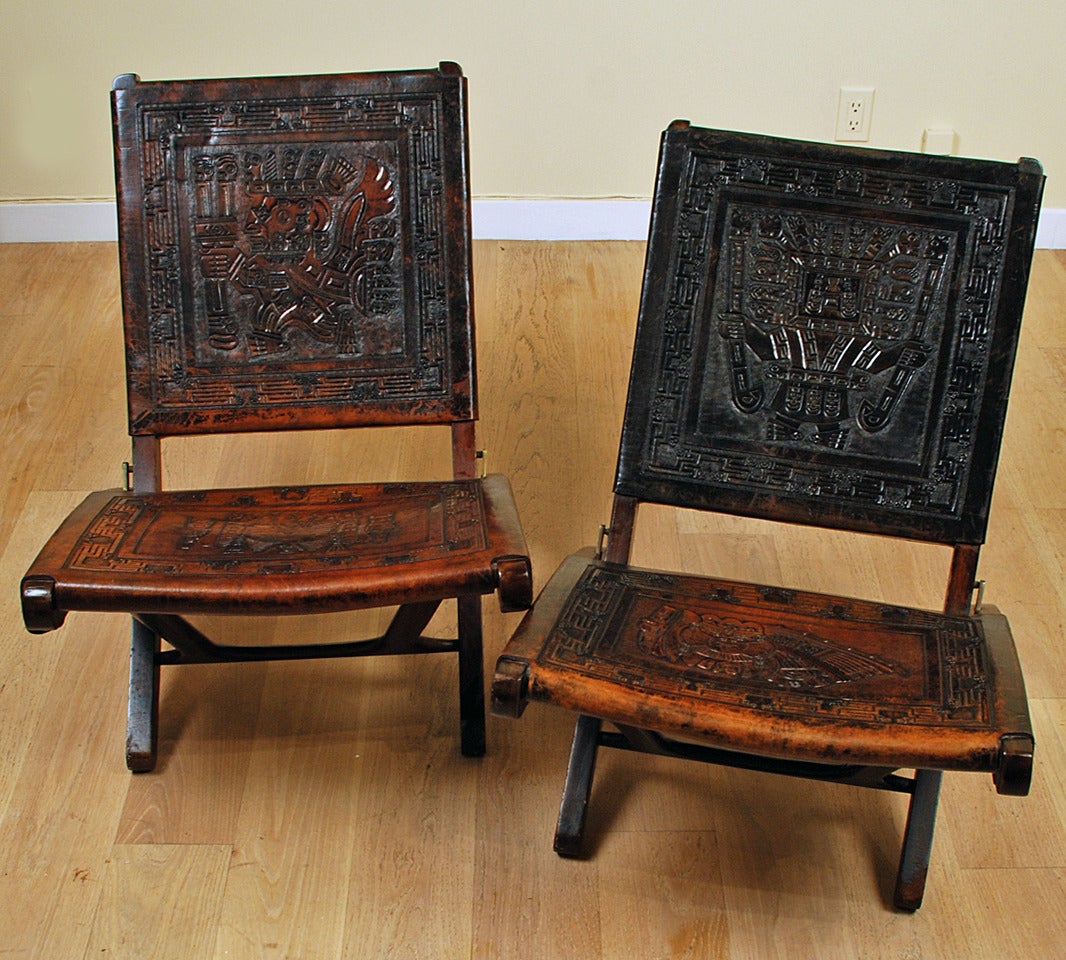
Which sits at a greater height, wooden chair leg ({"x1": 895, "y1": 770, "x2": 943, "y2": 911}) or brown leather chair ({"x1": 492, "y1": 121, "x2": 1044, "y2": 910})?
brown leather chair ({"x1": 492, "y1": 121, "x2": 1044, "y2": 910})

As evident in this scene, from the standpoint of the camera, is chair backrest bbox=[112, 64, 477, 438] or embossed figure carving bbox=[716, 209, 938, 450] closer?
embossed figure carving bbox=[716, 209, 938, 450]

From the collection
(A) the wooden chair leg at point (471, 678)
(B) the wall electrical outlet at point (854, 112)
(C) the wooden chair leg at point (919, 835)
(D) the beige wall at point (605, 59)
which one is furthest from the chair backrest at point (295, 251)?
(B) the wall electrical outlet at point (854, 112)

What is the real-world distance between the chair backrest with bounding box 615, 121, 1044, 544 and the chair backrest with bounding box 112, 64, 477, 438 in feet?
1.14

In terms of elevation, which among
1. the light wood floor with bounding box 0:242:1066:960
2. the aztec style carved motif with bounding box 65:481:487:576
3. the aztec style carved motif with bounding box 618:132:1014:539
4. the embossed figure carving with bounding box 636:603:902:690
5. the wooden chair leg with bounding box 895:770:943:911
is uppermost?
the aztec style carved motif with bounding box 618:132:1014:539

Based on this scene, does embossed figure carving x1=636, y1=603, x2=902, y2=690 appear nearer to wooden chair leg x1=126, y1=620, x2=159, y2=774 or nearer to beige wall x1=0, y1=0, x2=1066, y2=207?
wooden chair leg x1=126, y1=620, x2=159, y2=774

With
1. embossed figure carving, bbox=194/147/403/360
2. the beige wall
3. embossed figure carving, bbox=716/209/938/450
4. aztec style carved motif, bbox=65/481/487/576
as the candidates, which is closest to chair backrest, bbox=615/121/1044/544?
embossed figure carving, bbox=716/209/938/450

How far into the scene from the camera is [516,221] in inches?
148

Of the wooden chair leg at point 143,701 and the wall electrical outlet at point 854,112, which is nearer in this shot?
the wooden chair leg at point 143,701

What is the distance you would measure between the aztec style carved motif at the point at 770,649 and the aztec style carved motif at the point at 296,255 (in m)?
0.50

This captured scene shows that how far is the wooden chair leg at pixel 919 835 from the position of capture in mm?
1842

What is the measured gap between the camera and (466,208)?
6.81ft

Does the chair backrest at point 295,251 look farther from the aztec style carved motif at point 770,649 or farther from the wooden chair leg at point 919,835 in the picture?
the wooden chair leg at point 919,835

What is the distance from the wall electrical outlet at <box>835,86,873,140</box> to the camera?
3.55m

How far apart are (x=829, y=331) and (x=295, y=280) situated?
0.80 meters
